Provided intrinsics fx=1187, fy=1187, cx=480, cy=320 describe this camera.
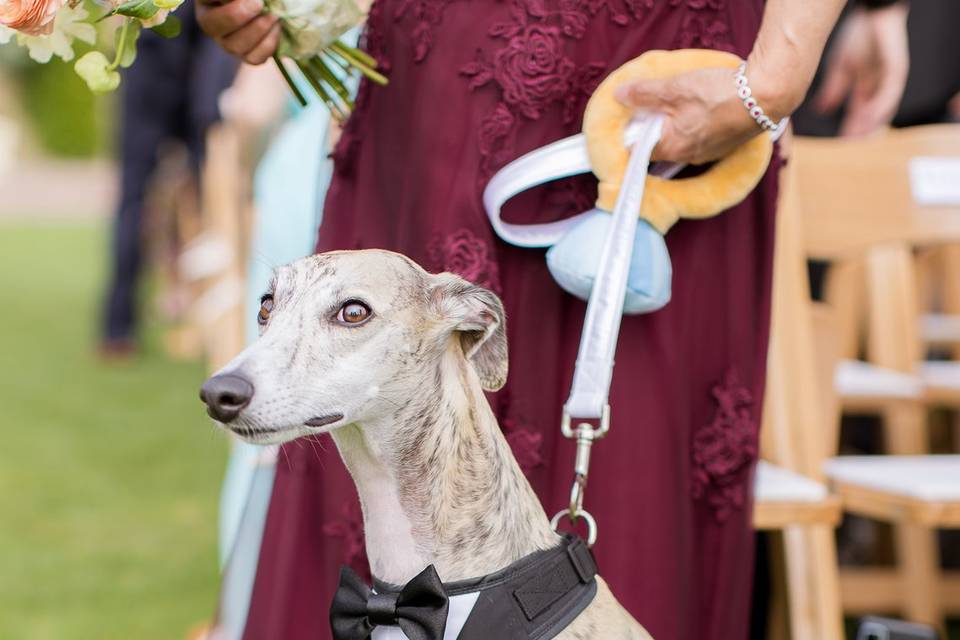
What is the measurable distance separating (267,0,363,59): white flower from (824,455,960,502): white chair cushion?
1.56m

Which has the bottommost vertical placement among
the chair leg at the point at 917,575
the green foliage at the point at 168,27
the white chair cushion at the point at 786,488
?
the chair leg at the point at 917,575

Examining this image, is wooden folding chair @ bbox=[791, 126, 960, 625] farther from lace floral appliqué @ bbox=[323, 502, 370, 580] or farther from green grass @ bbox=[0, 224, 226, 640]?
green grass @ bbox=[0, 224, 226, 640]

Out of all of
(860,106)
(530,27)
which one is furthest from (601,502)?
(860,106)

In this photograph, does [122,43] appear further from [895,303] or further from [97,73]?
[895,303]

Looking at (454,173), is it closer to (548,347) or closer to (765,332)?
(548,347)

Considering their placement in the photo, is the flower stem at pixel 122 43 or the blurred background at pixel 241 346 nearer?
the flower stem at pixel 122 43

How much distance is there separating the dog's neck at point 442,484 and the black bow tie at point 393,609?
0.06 meters

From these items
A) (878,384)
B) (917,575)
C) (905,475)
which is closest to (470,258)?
(905,475)

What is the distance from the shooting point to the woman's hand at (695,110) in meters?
1.82

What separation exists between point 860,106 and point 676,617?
280cm

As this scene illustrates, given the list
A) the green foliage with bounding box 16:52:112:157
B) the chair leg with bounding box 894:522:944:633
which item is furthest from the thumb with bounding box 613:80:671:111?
the green foliage with bounding box 16:52:112:157

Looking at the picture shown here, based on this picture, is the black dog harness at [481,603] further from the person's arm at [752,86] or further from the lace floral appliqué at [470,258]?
the person's arm at [752,86]

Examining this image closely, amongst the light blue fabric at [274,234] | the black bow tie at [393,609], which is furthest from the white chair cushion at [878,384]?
the black bow tie at [393,609]

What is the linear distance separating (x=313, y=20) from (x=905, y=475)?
173cm
